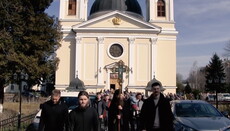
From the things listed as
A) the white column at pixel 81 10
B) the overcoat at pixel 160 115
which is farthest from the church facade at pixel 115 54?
the overcoat at pixel 160 115

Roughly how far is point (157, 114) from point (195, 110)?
341cm

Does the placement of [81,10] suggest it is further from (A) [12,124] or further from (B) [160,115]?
(B) [160,115]

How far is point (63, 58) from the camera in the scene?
140 ft

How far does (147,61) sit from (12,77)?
2519 centimetres

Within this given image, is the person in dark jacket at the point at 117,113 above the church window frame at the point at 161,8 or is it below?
below

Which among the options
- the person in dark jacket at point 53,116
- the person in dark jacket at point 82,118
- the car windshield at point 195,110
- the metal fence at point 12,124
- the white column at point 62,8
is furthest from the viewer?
the white column at point 62,8

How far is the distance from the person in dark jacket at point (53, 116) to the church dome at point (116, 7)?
40.6 metres

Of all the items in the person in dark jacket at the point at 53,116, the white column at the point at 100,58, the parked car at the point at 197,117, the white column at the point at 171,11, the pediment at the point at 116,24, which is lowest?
the parked car at the point at 197,117

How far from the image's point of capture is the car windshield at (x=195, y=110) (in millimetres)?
9383

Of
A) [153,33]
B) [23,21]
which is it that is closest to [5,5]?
[23,21]

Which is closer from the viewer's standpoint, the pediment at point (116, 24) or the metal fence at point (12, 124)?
the metal fence at point (12, 124)

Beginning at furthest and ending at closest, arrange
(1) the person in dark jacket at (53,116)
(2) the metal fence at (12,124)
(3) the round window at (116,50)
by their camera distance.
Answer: (3) the round window at (116,50), (2) the metal fence at (12,124), (1) the person in dark jacket at (53,116)

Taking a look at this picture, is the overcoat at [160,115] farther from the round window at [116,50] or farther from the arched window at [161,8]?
the arched window at [161,8]

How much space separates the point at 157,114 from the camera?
6656 mm
